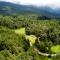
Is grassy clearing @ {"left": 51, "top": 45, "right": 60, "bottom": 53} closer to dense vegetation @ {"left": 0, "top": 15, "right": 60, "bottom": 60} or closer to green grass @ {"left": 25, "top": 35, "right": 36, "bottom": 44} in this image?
dense vegetation @ {"left": 0, "top": 15, "right": 60, "bottom": 60}

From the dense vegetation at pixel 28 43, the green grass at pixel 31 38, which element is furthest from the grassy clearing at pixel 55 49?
the green grass at pixel 31 38

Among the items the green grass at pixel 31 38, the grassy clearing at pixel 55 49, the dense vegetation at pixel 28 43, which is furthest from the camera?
the green grass at pixel 31 38

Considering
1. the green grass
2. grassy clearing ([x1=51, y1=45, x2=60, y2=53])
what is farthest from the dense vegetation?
the green grass

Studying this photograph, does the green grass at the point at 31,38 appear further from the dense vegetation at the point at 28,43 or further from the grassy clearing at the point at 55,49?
the grassy clearing at the point at 55,49

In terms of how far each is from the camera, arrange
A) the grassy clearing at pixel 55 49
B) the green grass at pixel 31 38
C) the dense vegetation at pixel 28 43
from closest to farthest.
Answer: the dense vegetation at pixel 28 43
the grassy clearing at pixel 55 49
the green grass at pixel 31 38

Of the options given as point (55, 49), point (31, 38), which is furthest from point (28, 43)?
point (55, 49)

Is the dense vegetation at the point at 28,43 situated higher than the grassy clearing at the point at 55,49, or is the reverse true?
the dense vegetation at the point at 28,43

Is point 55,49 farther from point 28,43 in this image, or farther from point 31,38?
point 31,38

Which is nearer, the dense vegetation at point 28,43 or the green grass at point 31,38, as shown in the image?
the dense vegetation at point 28,43

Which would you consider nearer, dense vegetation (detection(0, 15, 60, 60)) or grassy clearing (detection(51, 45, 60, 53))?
dense vegetation (detection(0, 15, 60, 60))

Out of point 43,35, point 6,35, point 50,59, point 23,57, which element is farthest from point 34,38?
point 23,57

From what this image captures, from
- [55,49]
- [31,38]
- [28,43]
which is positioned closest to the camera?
[28,43]
